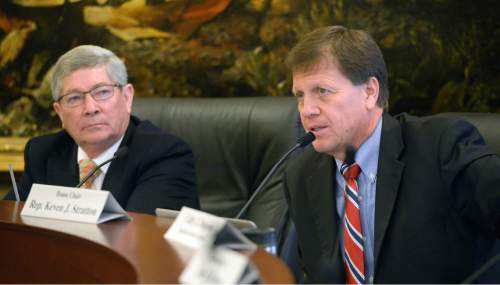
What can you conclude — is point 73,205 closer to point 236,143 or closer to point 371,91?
point 371,91

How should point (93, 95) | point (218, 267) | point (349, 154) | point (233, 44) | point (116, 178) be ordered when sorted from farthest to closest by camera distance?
point (233, 44), point (93, 95), point (116, 178), point (349, 154), point (218, 267)

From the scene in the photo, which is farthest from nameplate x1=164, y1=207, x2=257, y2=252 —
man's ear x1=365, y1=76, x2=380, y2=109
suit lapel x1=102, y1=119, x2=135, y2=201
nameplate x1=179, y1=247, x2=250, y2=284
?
suit lapel x1=102, y1=119, x2=135, y2=201

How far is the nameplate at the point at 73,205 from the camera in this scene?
1.98m

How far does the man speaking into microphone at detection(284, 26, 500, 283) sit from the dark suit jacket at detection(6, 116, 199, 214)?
1.65ft

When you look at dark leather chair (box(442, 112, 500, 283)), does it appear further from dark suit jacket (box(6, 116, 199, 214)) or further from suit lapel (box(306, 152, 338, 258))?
dark suit jacket (box(6, 116, 199, 214))

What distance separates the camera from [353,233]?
221 cm

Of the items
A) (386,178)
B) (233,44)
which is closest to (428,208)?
(386,178)

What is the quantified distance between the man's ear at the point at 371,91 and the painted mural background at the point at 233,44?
178 cm

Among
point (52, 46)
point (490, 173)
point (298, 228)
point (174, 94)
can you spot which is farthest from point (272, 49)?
point (490, 173)

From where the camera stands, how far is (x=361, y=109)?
226 cm

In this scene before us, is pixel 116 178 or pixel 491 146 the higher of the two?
pixel 491 146

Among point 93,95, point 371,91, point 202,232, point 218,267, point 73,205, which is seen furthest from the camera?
point 93,95

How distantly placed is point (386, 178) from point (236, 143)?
3.20 ft

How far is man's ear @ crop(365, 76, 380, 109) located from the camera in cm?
228
